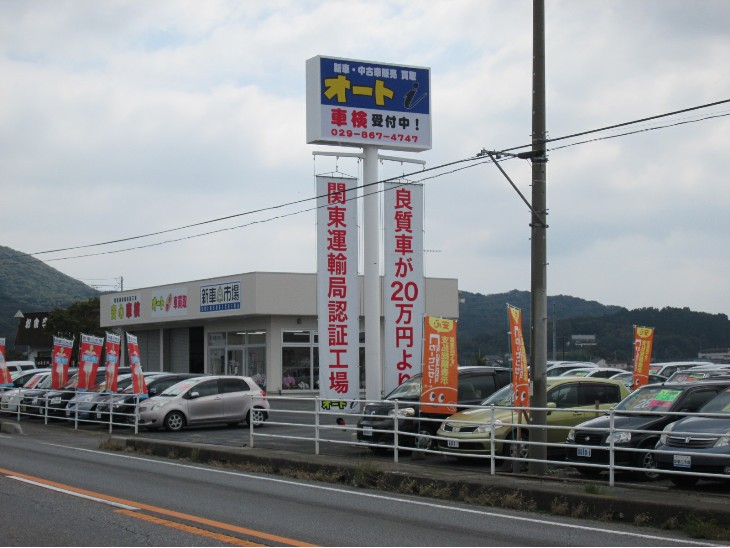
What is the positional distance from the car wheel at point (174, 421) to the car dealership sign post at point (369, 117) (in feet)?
18.9

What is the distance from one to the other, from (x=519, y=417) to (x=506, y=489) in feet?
10.5

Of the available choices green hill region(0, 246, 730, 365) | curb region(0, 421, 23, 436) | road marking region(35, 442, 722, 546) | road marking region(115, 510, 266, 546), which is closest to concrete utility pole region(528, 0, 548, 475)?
road marking region(35, 442, 722, 546)

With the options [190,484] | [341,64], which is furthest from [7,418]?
[190,484]

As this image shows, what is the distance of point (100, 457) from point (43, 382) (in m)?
15.9

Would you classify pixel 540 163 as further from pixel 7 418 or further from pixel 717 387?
pixel 7 418

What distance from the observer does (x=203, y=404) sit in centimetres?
2570

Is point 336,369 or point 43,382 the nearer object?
point 336,369

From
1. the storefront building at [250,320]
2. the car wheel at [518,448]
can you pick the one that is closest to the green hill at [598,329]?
the storefront building at [250,320]

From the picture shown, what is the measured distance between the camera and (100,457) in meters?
18.5

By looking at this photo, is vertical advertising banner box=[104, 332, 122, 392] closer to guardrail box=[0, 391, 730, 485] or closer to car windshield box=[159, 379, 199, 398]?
guardrail box=[0, 391, 730, 485]

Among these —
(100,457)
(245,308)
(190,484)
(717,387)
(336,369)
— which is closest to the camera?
(190,484)

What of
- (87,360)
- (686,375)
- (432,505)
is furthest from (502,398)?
(87,360)

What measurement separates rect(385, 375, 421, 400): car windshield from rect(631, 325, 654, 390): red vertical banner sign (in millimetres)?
6349

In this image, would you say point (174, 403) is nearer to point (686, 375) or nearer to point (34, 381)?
point (34, 381)
